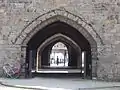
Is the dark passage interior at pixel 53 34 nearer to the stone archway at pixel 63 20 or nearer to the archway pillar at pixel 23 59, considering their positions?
the archway pillar at pixel 23 59

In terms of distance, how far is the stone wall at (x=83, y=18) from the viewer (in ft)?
41.1

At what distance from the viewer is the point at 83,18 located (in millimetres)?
12656

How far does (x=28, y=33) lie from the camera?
42.3 feet

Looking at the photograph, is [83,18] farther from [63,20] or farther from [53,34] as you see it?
[53,34]

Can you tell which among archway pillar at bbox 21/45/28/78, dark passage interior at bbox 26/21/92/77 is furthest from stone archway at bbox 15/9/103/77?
dark passage interior at bbox 26/21/92/77

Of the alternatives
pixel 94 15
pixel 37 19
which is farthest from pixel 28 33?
pixel 94 15

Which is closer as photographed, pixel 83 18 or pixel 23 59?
pixel 83 18

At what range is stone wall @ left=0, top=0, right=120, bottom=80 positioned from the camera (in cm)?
1252

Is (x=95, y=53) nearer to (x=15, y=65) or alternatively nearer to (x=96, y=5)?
(x=96, y=5)

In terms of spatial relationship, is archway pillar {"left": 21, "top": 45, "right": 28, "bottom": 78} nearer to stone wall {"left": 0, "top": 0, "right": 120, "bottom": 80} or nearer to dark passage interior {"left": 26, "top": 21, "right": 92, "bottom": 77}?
stone wall {"left": 0, "top": 0, "right": 120, "bottom": 80}

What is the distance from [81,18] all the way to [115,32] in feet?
4.69

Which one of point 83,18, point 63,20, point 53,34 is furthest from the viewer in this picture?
point 53,34

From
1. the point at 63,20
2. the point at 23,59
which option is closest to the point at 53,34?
the point at 63,20

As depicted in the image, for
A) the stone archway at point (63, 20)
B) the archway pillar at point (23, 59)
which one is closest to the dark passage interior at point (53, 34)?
the archway pillar at point (23, 59)
